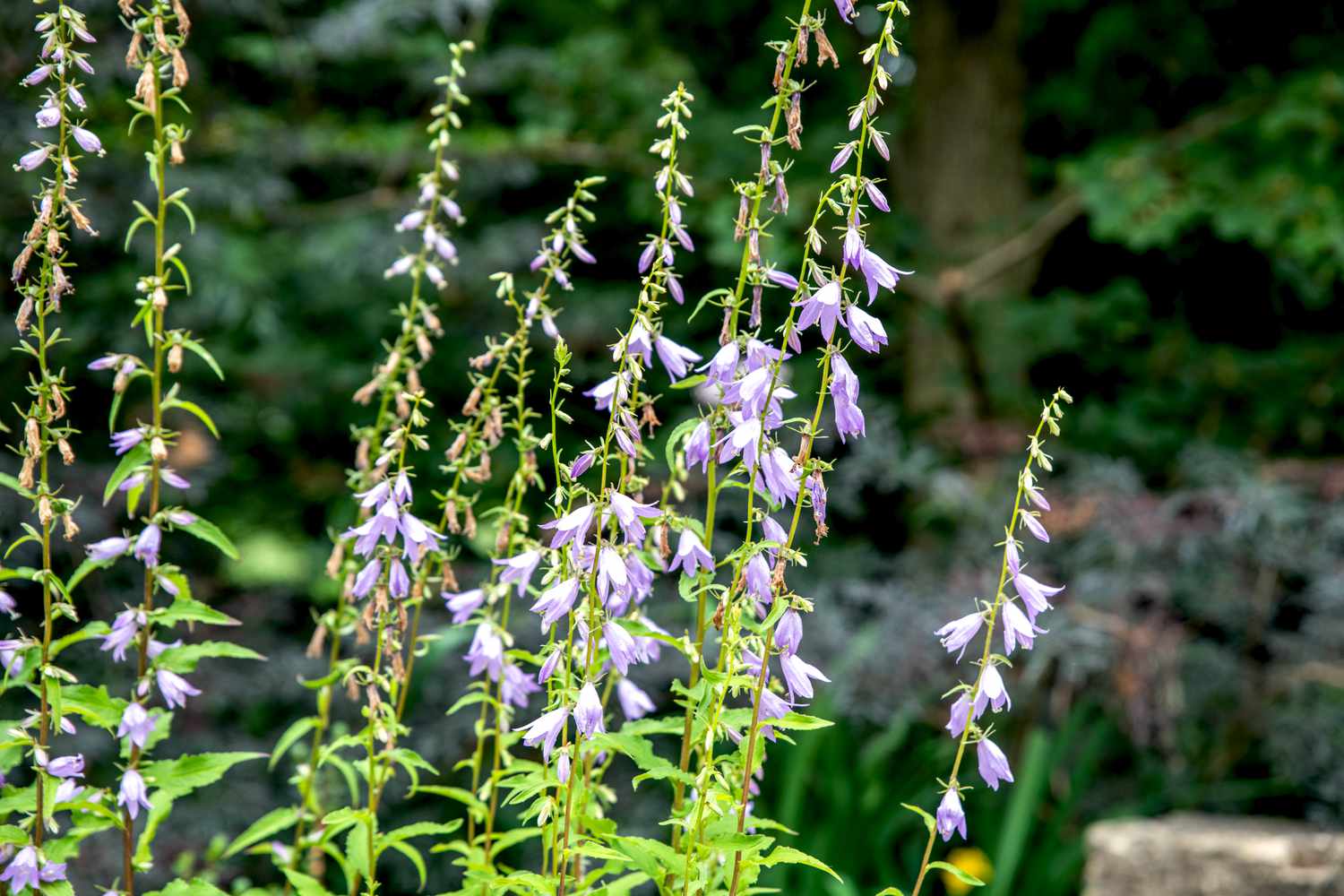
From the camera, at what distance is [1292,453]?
4902mm

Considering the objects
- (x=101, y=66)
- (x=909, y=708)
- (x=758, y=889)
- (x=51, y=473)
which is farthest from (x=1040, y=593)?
(x=101, y=66)

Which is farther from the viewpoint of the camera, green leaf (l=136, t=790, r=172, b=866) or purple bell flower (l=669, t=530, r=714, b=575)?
green leaf (l=136, t=790, r=172, b=866)

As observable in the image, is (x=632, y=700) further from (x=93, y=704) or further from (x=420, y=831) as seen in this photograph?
(x=93, y=704)

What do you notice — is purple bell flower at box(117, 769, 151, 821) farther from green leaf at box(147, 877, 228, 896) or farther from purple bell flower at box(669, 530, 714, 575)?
purple bell flower at box(669, 530, 714, 575)

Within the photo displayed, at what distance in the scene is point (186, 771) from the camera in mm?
1645

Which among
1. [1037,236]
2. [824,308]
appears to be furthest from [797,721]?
[1037,236]

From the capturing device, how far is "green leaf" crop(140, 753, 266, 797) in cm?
162

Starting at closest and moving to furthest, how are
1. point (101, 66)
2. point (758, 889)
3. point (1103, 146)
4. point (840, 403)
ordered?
point (840, 403) < point (758, 889) < point (101, 66) < point (1103, 146)

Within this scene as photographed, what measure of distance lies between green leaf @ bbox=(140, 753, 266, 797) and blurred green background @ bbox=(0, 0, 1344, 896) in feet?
6.20

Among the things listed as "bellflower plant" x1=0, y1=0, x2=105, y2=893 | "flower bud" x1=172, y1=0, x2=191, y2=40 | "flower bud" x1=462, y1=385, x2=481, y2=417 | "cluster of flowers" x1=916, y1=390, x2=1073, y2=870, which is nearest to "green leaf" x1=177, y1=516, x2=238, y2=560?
"bellflower plant" x1=0, y1=0, x2=105, y2=893

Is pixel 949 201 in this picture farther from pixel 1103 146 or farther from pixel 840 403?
pixel 840 403

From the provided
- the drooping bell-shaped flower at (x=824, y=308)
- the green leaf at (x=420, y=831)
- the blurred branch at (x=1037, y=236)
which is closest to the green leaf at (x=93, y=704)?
the green leaf at (x=420, y=831)

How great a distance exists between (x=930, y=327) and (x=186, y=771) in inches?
150

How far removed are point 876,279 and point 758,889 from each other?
0.71 m
